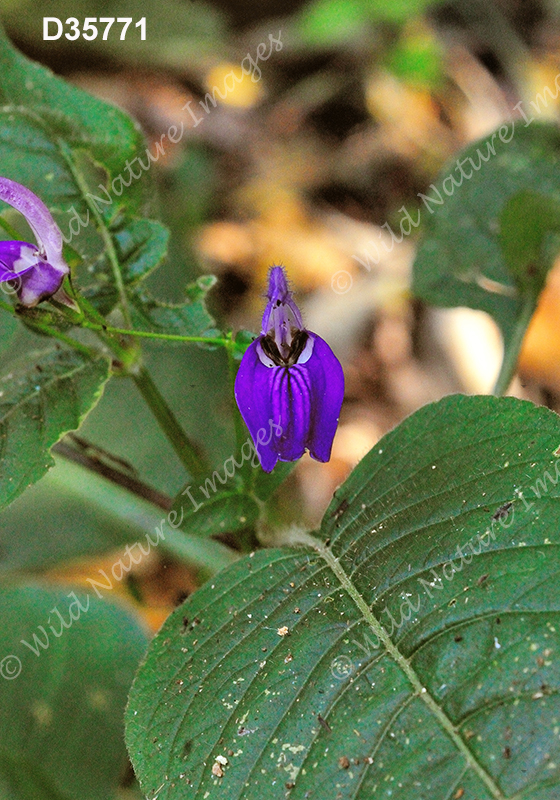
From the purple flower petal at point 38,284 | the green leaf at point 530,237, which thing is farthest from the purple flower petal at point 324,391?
the green leaf at point 530,237

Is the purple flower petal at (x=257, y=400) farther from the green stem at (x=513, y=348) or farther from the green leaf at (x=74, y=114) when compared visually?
the green stem at (x=513, y=348)

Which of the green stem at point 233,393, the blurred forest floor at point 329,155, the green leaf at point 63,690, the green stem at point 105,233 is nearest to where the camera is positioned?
the green stem at point 233,393

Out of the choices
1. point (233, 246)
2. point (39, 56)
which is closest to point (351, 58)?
point (233, 246)

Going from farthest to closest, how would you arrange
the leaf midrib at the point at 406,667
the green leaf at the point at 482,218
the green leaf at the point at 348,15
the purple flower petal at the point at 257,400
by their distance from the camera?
1. the green leaf at the point at 348,15
2. the green leaf at the point at 482,218
3. the purple flower petal at the point at 257,400
4. the leaf midrib at the point at 406,667

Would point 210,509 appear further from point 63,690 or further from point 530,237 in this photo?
point 530,237

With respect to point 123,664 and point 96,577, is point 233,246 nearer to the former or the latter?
point 96,577

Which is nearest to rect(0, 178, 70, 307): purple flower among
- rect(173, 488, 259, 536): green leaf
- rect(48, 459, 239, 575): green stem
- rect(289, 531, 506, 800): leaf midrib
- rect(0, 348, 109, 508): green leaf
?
rect(0, 348, 109, 508): green leaf
